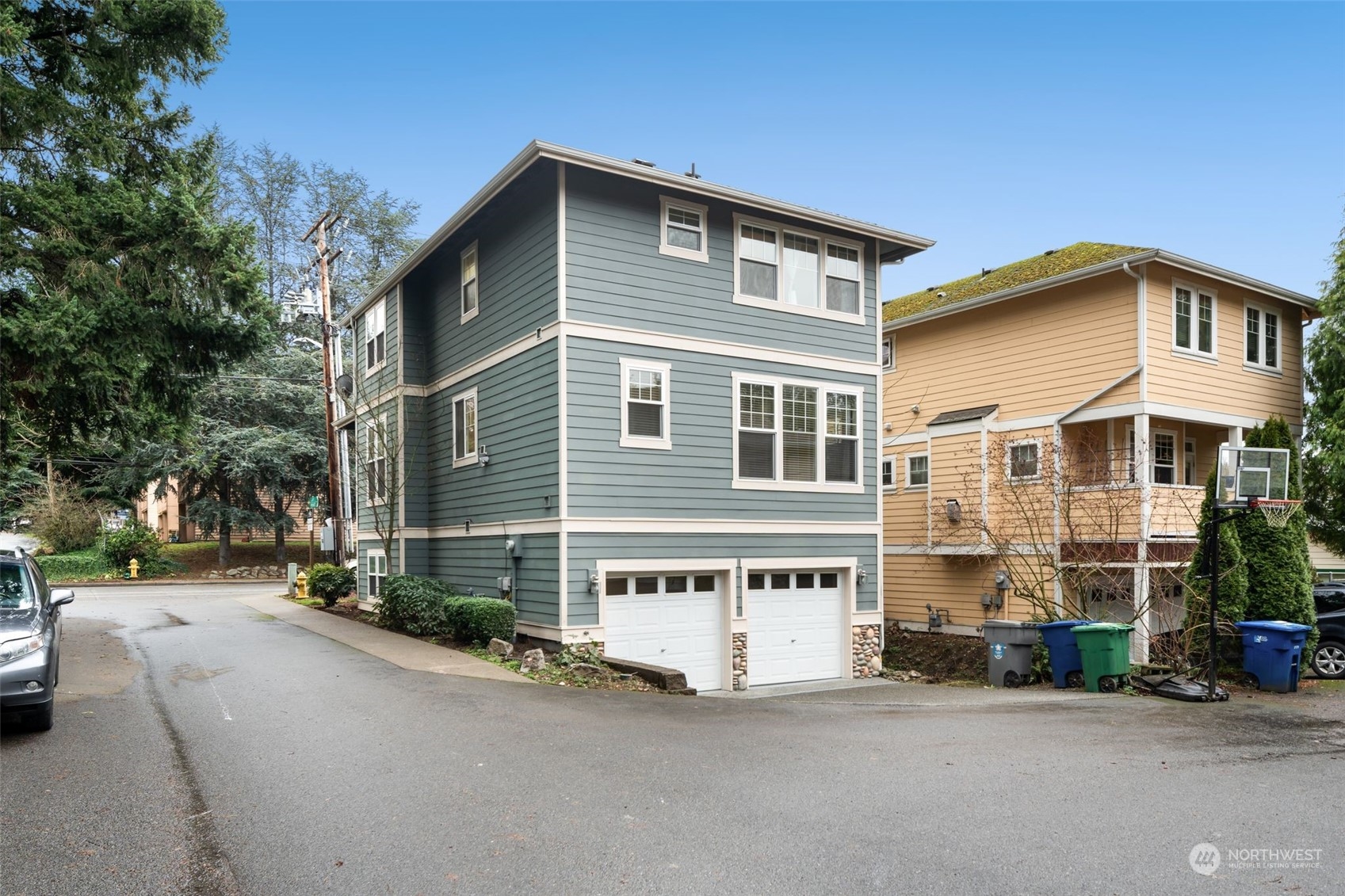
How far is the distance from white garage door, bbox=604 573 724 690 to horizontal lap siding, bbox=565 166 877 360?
408 cm

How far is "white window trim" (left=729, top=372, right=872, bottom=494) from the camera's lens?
51.0ft

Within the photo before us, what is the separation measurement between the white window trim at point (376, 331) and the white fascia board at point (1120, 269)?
1199 cm

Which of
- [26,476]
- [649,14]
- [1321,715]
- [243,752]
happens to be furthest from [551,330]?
[26,476]

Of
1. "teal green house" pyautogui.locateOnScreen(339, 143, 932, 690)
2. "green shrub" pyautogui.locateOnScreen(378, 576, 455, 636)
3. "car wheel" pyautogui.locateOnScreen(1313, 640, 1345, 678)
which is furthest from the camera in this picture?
"green shrub" pyautogui.locateOnScreen(378, 576, 455, 636)

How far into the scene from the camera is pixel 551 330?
1408 cm

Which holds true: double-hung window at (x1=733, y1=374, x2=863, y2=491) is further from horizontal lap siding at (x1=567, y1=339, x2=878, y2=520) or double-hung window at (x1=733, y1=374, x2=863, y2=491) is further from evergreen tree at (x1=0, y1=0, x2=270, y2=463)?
evergreen tree at (x1=0, y1=0, x2=270, y2=463)

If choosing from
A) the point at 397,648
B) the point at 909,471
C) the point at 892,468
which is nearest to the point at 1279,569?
the point at 909,471

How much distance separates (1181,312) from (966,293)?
4930mm

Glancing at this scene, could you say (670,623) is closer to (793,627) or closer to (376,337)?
(793,627)

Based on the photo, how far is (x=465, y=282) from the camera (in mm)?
17719

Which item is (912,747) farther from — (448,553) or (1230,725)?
(448,553)

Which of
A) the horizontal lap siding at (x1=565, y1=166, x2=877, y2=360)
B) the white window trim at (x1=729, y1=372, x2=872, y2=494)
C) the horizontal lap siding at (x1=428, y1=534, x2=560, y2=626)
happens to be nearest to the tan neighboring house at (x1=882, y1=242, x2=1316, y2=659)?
the white window trim at (x1=729, y1=372, x2=872, y2=494)

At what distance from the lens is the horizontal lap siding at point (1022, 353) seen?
18.3 m

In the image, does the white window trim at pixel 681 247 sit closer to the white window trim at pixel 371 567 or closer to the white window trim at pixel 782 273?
the white window trim at pixel 782 273
